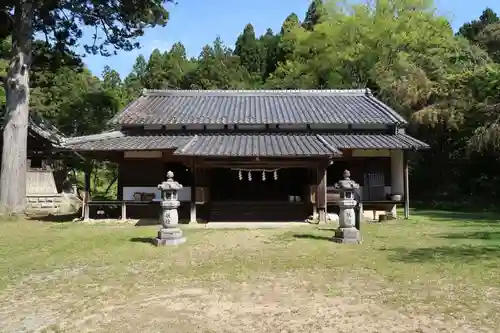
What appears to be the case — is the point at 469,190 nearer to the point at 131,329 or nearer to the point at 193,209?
the point at 193,209

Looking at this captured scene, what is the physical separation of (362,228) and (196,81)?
92.1 ft

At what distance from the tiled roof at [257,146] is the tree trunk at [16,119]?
6.60m

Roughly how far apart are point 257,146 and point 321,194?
276 cm

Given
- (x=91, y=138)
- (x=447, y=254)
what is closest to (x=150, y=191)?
(x=91, y=138)

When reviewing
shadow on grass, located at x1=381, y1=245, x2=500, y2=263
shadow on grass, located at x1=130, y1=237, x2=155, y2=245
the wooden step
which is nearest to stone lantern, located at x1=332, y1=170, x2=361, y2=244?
shadow on grass, located at x1=381, y1=245, x2=500, y2=263

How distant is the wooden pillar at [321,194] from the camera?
15.1 m

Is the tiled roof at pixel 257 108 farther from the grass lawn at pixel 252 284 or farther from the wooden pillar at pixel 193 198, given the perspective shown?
the grass lawn at pixel 252 284

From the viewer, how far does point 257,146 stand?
52.1 feet

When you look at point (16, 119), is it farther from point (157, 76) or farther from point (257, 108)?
point (157, 76)

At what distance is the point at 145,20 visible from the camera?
1806 cm

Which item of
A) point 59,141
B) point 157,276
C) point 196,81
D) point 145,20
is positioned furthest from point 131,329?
point 196,81

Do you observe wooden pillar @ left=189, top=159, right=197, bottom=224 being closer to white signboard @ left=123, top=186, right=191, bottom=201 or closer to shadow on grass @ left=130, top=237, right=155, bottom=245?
white signboard @ left=123, top=186, right=191, bottom=201

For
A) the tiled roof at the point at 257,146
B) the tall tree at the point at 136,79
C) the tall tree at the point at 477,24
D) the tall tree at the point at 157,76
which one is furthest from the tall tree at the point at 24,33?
the tall tree at the point at 477,24

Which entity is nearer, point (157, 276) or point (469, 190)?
point (157, 276)
